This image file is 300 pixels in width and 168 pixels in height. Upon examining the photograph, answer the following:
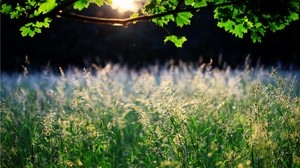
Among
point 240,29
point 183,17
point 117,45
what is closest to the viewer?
point 183,17

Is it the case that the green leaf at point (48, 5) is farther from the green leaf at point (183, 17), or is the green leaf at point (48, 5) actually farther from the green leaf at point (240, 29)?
the green leaf at point (240, 29)

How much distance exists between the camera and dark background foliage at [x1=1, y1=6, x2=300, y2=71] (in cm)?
1945

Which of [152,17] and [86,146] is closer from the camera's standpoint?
[152,17]

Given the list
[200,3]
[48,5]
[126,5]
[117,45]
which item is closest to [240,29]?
[200,3]

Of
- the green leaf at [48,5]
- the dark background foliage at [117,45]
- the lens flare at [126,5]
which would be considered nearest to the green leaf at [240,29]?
the lens flare at [126,5]

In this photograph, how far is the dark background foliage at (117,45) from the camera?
19.5m

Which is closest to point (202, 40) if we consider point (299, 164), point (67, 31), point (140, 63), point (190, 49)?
point (190, 49)

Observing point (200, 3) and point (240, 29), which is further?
point (240, 29)

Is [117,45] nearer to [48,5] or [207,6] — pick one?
[48,5]

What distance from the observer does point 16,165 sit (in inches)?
165

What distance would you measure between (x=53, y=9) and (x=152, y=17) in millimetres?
669

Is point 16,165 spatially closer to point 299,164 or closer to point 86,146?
point 86,146

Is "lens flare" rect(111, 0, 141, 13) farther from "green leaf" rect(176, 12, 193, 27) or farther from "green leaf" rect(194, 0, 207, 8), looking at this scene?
"green leaf" rect(194, 0, 207, 8)

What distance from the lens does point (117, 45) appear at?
2084cm
